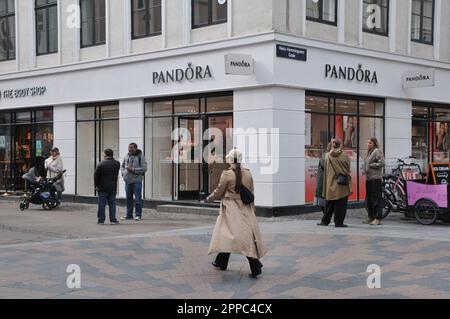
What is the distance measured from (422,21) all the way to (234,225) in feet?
45.2

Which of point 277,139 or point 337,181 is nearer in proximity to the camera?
point 337,181

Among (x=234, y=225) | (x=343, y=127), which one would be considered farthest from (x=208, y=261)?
(x=343, y=127)

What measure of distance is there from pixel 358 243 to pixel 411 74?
28.7 feet

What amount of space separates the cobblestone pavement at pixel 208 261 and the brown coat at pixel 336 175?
0.75 m

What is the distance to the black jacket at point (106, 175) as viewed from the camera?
14.2 meters

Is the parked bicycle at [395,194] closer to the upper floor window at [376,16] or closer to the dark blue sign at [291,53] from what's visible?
the dark blue sign at [291,53]

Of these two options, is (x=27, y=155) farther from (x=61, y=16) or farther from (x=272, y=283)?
(x=272, y=283)

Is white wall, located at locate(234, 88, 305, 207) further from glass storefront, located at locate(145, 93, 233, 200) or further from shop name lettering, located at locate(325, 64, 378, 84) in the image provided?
shop name lettering, located at locate(325, 64, 378, 84)

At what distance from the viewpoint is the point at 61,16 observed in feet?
67.7

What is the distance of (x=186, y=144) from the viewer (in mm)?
17625

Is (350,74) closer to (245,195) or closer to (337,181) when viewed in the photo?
(337,181)

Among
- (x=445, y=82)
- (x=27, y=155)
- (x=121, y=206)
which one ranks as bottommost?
(x=121, y=206)

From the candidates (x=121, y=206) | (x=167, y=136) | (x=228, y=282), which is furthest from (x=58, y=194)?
(x=228, y=282)
